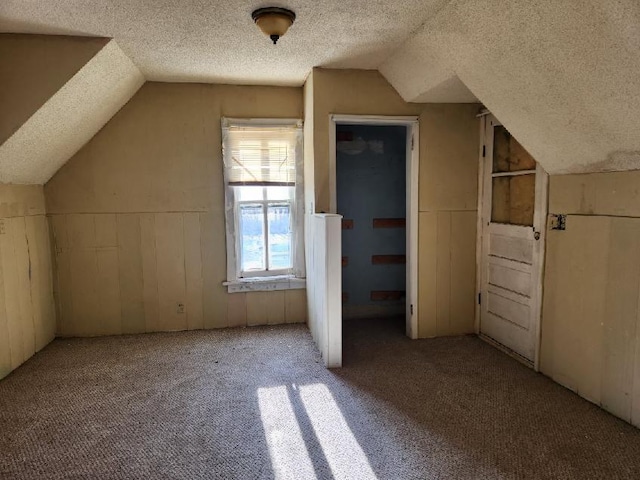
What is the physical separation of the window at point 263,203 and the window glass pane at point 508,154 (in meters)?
1.85

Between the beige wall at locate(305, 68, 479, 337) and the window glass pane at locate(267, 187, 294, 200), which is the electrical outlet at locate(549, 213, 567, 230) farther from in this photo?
the window glass pane at locate(267, 187, 294, 200)

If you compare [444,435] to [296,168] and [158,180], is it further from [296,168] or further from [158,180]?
[158,180]

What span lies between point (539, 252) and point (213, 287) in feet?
9.77

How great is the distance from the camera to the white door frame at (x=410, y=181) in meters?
3.55

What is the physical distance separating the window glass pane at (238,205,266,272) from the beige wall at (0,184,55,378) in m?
1.79

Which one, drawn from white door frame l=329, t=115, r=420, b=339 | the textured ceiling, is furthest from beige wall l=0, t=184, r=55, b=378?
white door frame l=329, t=115, r=420, b=339

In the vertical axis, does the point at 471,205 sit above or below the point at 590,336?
above

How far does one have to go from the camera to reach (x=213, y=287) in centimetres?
411

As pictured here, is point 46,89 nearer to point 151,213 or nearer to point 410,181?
point 151,213

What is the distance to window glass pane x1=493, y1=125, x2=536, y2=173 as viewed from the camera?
323 centimetres

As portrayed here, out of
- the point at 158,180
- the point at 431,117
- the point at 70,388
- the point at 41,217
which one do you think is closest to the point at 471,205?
the point at 431,117

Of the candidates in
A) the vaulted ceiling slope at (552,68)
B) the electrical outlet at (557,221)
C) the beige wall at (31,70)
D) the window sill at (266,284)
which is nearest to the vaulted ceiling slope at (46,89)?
the beige wall at (31,70)

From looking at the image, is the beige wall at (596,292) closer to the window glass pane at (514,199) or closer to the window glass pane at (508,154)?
the window glass pane at (514,199)

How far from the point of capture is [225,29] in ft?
8.86
